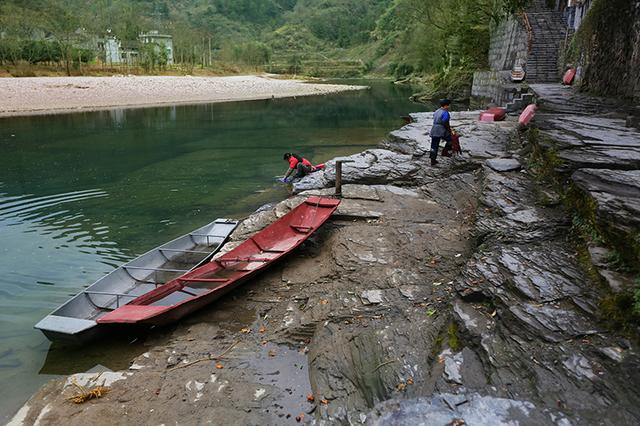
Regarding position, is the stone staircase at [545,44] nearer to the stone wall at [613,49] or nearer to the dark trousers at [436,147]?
the stone wall at [613,49]

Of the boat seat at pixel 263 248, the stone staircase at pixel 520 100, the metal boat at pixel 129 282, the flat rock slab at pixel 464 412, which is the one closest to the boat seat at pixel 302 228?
the boat seat at pixel 263 248

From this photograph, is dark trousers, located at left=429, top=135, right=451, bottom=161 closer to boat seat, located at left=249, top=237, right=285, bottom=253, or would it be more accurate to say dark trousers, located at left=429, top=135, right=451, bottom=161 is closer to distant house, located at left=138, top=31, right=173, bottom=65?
boat seat, located at left=249, top=237, right=285, bottom=253

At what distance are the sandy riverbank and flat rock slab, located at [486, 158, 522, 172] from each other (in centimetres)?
3623

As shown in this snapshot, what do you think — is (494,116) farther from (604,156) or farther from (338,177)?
(604,156)

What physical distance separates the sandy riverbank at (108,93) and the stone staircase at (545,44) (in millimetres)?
33964

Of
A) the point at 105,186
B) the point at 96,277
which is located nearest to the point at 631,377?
the point at 96,277

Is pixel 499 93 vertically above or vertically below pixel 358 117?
above

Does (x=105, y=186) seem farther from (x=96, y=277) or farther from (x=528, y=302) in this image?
(x=528, y=302)

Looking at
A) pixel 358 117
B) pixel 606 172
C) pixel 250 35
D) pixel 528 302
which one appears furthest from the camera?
pixel 250 35

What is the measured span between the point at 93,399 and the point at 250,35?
191303mm

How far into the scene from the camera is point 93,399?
19.6 ft

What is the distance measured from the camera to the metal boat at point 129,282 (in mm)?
6898

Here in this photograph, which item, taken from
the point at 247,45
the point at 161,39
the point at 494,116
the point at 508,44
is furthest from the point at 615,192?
the point at 247,45

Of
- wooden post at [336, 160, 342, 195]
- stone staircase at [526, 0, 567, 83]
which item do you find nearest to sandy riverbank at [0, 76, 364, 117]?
wooden post at [336, 160, 342, 195]
